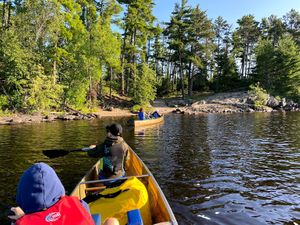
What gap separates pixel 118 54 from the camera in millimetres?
44625

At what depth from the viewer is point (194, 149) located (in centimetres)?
1582

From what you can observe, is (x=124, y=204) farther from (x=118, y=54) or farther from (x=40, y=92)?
(x=118, y=54)

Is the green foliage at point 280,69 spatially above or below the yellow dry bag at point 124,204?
above

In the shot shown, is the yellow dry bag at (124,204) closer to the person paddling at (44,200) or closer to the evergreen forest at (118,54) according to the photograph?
the person paddling at (44,200)

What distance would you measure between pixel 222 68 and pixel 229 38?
9425mm

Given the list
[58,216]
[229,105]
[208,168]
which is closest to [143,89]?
[229,105]

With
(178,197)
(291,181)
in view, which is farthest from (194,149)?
(178,197)

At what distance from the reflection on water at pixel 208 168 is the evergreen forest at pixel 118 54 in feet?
49.2

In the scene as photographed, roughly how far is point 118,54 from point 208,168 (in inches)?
1379

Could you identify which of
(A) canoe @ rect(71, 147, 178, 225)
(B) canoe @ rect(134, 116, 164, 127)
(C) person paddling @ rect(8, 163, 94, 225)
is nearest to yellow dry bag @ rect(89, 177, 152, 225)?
(A) canoe @ rect(71, 147, 178, 225)

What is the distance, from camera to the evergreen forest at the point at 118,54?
33.6 meters

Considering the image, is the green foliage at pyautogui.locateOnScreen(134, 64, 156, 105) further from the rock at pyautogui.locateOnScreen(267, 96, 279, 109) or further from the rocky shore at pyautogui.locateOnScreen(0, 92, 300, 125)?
the rock at pyautogui.locateOnScreen(267, 96, 279, 109)

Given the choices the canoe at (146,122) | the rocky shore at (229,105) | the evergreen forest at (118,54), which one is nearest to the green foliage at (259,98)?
the rocky shore at (229,105)

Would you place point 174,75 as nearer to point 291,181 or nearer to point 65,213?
point 291,181
